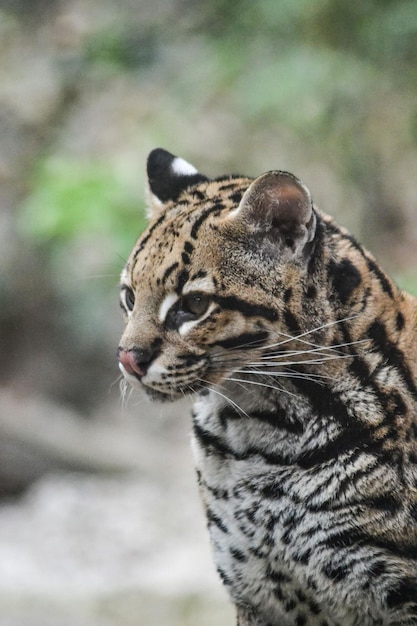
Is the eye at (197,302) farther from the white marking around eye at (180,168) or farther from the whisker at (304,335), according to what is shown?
the white marking around eye at (180,168)

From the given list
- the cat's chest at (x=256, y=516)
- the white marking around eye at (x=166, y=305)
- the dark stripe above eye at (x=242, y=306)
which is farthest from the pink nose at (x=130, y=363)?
the cat's chest at (x=256, y=516)

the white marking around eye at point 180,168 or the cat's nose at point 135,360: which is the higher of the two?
the white marking around eye at point 180,168

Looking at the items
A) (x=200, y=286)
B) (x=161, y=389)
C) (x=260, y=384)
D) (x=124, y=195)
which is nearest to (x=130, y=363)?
(x=161, y=389)

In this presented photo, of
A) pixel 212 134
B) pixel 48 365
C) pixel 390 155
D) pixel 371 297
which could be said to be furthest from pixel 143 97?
pixel 371 297

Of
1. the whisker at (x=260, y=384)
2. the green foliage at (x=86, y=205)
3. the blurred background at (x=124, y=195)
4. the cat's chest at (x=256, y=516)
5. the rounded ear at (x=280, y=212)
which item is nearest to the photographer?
the rounded ear at (x=280, y=212)

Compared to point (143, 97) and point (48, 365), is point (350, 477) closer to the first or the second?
point (48, 365)

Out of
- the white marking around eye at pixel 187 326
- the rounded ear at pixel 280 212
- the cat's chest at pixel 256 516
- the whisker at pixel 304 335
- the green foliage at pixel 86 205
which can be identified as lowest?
the cat's chest at pixel 256 516
